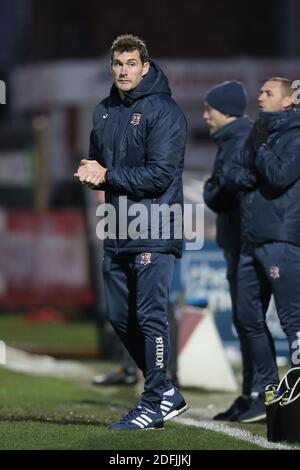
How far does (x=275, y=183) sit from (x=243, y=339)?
4.78 ft

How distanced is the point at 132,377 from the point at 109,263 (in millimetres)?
4306

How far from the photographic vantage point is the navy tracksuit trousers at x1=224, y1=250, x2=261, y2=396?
1018 centimetres

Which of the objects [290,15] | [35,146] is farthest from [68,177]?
[290,15]

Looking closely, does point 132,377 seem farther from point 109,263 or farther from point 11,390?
point 109,263

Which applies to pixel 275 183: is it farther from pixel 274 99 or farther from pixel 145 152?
pixel 145 152

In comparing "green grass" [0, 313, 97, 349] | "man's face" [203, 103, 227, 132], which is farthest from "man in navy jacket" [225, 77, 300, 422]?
A: "green grass" [0, 313, 97, 349]

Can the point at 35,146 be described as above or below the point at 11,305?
above

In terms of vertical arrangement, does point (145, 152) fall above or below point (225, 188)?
above

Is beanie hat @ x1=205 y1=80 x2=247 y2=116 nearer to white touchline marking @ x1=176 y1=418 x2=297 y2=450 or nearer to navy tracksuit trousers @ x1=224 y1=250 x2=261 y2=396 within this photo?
navy tracksuit trousers @ x1=224 y1=250 x2=261 y2=396

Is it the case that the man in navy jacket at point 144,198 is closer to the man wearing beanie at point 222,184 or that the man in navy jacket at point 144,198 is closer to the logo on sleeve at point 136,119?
the logo on sleeve at point 136,119

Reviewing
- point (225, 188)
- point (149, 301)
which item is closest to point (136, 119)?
point (149, 301)

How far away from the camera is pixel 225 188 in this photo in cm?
1005

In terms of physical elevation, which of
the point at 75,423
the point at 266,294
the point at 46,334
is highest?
the point at 266,294

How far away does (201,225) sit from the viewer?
14.6m
